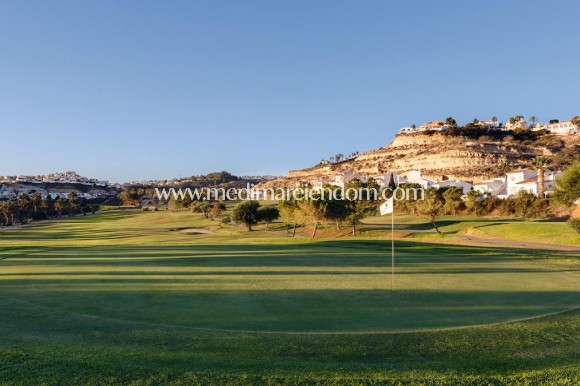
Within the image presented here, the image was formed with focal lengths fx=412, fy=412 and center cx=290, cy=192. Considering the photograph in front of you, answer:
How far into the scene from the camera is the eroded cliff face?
471 feet

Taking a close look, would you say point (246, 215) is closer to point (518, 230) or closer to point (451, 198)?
point (451, 198)

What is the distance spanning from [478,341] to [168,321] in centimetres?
741

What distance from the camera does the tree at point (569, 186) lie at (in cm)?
4172

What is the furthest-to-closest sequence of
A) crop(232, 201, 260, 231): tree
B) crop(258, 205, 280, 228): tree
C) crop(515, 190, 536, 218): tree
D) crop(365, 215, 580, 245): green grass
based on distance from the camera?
crop(258, 205, 280, 228): tree
crop(232, 201, 260, 231): tree
crop(515, 190, 536, 218): tree
crop(365, 215, 580, 245): green grass

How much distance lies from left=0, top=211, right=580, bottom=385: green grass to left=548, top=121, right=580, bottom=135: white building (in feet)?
632

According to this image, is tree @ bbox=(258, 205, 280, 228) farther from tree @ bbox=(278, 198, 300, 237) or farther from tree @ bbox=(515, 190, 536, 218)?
tree @ bbox=(515, 190, 536, 218)

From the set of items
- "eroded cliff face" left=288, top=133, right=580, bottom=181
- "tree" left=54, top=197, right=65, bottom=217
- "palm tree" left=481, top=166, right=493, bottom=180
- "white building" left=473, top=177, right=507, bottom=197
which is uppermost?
"eroded cliff face" left=288, top=133, right=580, bottom=181

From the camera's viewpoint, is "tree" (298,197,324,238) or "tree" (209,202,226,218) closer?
"tree" (298,197,324,238)

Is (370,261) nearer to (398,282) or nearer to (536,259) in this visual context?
(398,282)

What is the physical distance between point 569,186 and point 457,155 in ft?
388

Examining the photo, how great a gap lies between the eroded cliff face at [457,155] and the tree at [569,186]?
86.9m

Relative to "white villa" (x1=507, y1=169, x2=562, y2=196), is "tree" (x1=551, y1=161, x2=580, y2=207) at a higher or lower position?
lower

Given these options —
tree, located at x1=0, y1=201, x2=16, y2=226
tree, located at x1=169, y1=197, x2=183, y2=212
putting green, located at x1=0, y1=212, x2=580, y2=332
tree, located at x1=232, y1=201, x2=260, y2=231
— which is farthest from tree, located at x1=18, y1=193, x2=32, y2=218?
putting green, located at x1=0, y1=212, x2=580, y2=332

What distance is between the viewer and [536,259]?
2302 centimetres
